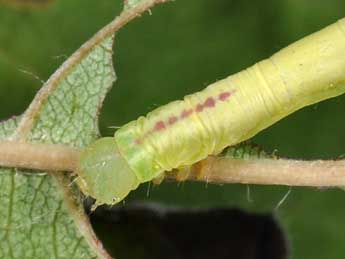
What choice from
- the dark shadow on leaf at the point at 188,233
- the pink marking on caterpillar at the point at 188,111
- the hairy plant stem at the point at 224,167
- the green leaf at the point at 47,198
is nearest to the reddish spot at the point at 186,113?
the pink marking on caterpillar at the point at 188,111

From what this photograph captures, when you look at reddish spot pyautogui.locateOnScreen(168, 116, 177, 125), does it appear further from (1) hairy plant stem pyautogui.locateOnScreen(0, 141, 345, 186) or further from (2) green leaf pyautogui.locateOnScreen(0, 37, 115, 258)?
(2) green leaf pyautogui.locateOnScreen(0, 37, 115, 258)

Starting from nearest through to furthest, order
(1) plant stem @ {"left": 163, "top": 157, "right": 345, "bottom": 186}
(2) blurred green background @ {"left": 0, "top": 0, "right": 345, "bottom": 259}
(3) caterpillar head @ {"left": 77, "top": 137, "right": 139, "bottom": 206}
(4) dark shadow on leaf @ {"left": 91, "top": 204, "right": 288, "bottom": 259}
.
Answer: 1. (3) caterpillar head @ {"left": 77, "top": 137, "right": 139, "bottom": 206}
2. (1) plant stem @ {"left": 163, "top": 157, "right": 345, "bottom": 186}
3. (4) dark shadow on leaf @ {"left": 91, "top": 204, "right": 288, "bottom": 259}
4. (2) blurred green background @ {"left": 0, "top": 0, "right": 345, "bottom": 259}

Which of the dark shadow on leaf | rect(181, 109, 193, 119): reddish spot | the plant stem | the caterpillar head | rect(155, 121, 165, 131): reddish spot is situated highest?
rect(181, 109, 193, 119): reddish spot

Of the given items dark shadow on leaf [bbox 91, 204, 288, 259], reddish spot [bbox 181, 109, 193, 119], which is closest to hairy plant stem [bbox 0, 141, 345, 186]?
reddish spot [bbox 181, 109, 193, 119]

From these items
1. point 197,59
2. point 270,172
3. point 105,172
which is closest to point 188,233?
point 197,59

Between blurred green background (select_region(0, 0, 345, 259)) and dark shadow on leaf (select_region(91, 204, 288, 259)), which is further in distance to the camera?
blurred green background (select_region(0, 0, 345, 259))

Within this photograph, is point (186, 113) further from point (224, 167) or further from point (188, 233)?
point (188, 233)
